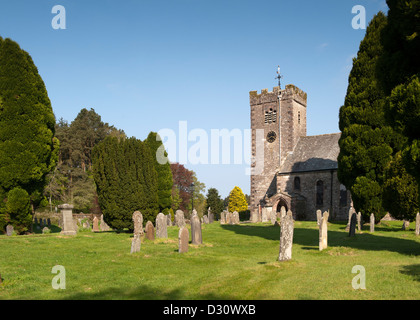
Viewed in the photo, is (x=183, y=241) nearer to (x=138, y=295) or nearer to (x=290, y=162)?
(x=138, y=295)

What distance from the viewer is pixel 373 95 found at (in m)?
23.9

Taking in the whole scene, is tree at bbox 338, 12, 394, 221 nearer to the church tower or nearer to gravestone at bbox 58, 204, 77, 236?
the church tower

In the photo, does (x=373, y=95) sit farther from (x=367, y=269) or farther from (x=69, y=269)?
(x=69, y=269)

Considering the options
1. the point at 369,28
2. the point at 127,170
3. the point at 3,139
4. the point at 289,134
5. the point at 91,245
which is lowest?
the point at 91,245

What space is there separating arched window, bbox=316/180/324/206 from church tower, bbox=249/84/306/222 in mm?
5238

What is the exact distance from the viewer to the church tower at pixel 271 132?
42312 mm

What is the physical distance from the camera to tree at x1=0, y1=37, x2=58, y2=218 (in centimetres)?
2019

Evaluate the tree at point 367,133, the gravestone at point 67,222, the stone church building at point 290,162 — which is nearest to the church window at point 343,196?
the stone church building at point 290,162

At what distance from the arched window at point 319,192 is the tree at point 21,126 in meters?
27.0

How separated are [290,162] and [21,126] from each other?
28914 millimetres

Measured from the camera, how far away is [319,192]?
37750 mm

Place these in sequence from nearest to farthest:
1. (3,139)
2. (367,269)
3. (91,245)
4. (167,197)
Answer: (367,269) < (91,245) < (3,139) < (167,197)

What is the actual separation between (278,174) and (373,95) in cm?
1814
